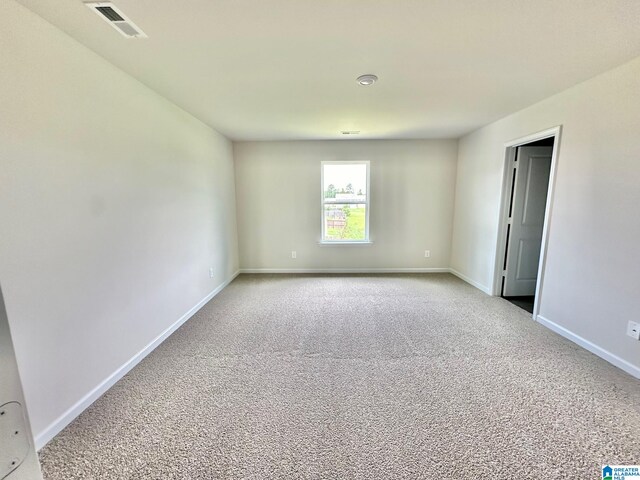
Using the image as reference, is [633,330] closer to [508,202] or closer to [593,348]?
[593,348]

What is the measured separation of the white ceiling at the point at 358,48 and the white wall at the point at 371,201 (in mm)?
1669

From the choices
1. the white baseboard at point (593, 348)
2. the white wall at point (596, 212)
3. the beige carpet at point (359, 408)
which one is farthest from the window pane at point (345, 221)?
the white baseboard at point (593, 348)

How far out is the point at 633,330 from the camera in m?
2.02

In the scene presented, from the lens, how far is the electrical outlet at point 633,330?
1.99m

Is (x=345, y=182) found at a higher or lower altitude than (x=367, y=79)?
lower

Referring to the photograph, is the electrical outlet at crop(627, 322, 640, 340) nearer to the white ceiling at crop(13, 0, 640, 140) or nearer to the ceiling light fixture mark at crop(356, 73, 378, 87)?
the white ceiling at crop(13, 0, 640, 140)

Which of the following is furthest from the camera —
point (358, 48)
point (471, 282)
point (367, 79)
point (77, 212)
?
point (471, 282)

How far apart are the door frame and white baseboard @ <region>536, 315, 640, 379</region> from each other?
0.18m

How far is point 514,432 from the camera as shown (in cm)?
152

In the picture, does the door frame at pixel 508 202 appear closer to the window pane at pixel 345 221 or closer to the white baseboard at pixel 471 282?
the white baseboard at pixel 471 282

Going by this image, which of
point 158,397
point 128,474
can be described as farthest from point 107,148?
point 128,474

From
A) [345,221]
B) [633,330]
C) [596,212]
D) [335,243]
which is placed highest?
[596,212]

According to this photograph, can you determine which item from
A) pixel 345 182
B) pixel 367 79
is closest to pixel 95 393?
pixel 367 79

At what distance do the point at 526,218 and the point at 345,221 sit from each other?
263cm
